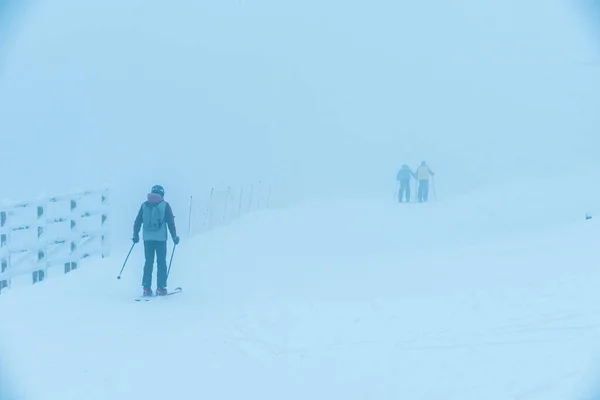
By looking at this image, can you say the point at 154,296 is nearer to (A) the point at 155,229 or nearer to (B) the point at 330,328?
(A) the point at 155,229

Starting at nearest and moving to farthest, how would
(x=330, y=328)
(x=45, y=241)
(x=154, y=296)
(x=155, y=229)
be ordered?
(x=330, y=328) → (x=155, y=229) → (x=154, y=296) → (x=45, y=241)

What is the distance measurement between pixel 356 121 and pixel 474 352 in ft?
156

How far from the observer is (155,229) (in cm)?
1018

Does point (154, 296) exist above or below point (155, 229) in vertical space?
below

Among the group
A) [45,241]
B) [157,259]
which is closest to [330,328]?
[157,259]

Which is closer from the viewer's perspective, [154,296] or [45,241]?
[154,296]

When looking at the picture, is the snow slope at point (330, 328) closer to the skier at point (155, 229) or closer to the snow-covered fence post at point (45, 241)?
the skier at point (155, 229)

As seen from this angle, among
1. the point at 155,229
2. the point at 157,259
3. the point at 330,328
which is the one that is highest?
the point at 155,229

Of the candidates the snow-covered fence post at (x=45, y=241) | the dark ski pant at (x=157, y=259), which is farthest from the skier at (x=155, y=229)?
the snow-covered fence post at (x=45, y=241)

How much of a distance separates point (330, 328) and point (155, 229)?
321 centimetres

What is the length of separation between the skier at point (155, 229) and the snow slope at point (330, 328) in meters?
0.40

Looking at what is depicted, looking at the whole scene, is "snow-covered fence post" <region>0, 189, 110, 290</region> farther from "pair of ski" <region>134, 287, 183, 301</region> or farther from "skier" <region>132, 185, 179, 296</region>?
"pair of ski" <region>134, 287, 183, 301</region>

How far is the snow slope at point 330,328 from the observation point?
6.54 m

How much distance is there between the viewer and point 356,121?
53781mm
